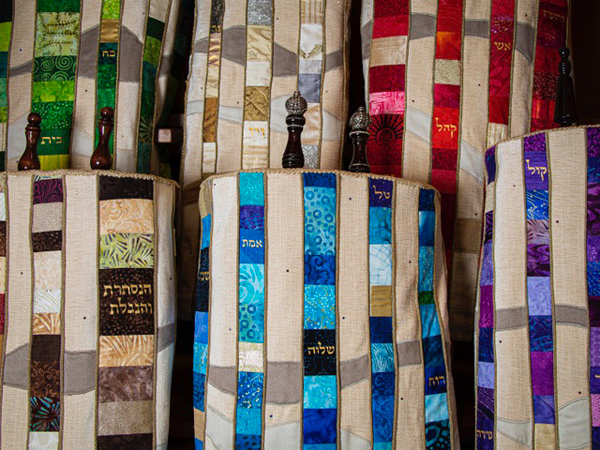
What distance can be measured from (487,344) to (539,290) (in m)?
0.15

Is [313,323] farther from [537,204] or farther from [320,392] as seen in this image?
[537,204]

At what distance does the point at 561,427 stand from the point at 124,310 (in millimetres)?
854


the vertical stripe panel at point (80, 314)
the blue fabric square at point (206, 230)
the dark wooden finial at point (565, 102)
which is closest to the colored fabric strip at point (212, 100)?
the blue fabric square at point (206, 230)

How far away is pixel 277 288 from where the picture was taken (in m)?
1.08

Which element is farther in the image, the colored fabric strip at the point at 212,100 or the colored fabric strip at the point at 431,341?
the colored fabric strip at the point at 212,100

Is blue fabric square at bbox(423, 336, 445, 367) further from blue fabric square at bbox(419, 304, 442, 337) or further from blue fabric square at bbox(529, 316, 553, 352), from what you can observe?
blue fabric square at bbox(529, 316, 553, 352)

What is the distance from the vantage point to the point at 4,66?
1.40 metres

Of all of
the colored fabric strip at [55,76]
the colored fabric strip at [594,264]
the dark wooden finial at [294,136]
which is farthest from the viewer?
the colored fabric strip at [55,76]

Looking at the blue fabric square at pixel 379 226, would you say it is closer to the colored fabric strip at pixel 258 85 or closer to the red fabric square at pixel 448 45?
the colored fabric strip at pixel 258 85

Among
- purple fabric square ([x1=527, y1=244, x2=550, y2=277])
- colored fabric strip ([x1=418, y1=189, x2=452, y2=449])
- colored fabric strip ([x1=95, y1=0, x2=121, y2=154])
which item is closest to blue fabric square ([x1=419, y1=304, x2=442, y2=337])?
colored fabric strip ([x1=418, y1=189, x2=452, y2=449])

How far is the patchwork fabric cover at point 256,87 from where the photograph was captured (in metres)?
1.39

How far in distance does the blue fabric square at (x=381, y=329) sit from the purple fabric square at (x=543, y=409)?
0.29 meters

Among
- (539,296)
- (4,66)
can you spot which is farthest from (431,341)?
(4,66)

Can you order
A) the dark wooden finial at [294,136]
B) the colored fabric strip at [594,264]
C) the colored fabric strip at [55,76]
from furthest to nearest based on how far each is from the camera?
the colored fabric strip at [55,76], the dark wooden finial at [294,136], the colored fabric strip at [594,264]
